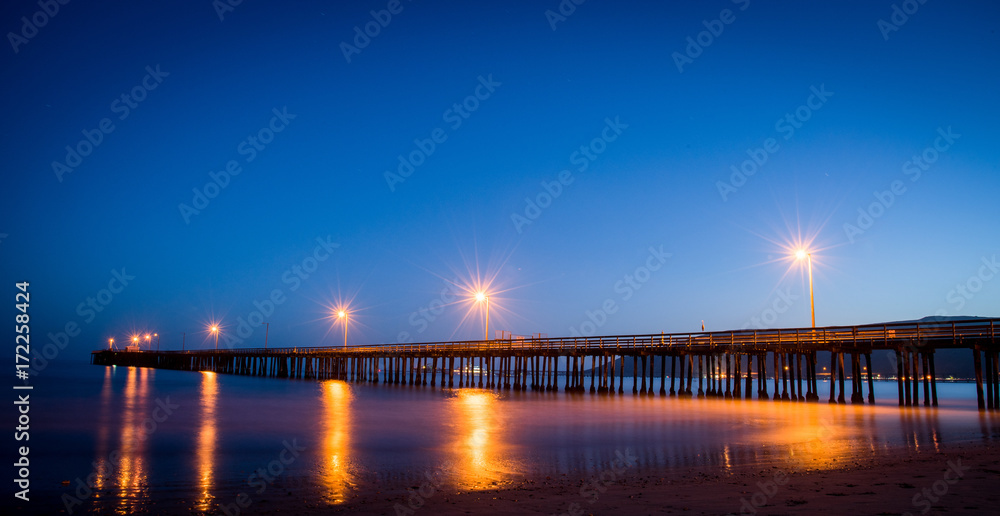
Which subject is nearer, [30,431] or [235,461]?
[235,461]

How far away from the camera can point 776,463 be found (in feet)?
40.1

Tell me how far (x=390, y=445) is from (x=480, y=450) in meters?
2.69

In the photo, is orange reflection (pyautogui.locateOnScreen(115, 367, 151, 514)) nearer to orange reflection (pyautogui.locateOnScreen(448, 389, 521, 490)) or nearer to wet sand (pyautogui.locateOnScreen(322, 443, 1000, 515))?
wet sand (pyautogui.locateOnScreen(322, 443, 1000, 515))

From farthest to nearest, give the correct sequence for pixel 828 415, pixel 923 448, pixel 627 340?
pixel 627 340 < pixel 828 415 < pixel 923 448

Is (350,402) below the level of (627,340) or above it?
below

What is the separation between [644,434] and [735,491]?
33.9ft

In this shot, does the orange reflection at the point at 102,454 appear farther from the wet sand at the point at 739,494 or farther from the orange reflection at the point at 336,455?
the wet sand at the point at 739,494

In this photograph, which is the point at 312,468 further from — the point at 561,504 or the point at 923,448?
the point at 923,448

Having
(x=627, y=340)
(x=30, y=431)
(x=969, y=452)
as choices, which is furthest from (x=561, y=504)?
(x=627, y=340)

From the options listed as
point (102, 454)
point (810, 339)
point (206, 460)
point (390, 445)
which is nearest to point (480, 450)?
point (390, 445)

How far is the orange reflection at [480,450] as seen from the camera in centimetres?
1087

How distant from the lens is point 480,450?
15141mm

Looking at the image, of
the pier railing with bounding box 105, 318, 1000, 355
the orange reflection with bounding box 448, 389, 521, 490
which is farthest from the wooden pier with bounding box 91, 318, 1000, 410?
the orange reflection with bounding box 448, 389, 521, 490

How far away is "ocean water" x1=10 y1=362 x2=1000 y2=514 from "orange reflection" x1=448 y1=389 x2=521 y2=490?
0.05 m
